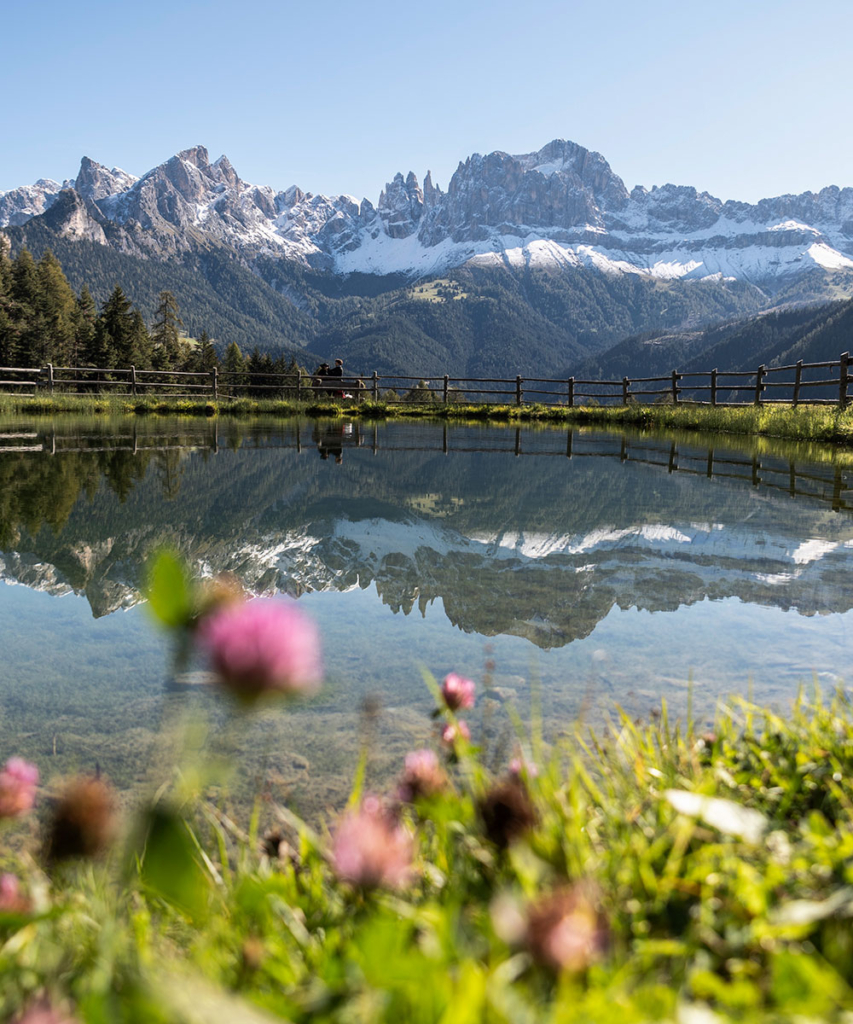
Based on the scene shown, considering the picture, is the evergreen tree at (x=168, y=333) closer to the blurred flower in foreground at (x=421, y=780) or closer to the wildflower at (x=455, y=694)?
the wildflower at (x=455, y=694)

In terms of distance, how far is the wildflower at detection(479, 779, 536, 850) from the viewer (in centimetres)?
108

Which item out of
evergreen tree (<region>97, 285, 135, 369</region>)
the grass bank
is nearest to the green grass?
the grass bank

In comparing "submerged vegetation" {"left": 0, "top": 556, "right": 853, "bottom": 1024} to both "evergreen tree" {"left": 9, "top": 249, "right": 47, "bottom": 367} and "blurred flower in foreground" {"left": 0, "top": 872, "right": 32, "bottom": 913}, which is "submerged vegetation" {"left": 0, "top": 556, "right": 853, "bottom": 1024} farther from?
"evergreen tree" {"left": 9, "top": 249, "right": 47, "bottom": 367}

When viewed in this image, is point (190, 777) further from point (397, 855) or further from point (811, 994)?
point (811, 994)

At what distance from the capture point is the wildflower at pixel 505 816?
1083 mm

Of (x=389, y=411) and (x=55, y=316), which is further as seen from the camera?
(x=55, y=316)

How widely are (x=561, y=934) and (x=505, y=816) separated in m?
0.43

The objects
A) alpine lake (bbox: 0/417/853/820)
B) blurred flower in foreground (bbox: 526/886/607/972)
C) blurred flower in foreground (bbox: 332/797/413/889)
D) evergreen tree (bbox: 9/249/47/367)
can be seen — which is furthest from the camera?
evergreen tree (bbox: 9/249/47/367)

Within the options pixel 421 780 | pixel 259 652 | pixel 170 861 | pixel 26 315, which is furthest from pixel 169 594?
pixel 26 315

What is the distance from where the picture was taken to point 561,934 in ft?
2.17

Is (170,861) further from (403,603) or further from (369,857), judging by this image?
(403,603)

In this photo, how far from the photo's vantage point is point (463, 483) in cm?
882

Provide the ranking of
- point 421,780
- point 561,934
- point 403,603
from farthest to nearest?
point 403,603 < point 421,780 < point 561,934

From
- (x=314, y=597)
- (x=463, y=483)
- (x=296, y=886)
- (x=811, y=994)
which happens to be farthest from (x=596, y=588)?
(x=463, y=483)
